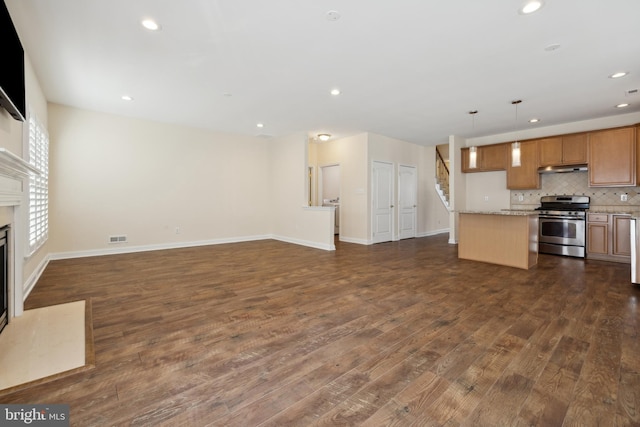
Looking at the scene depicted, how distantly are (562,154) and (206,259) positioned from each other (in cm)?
737

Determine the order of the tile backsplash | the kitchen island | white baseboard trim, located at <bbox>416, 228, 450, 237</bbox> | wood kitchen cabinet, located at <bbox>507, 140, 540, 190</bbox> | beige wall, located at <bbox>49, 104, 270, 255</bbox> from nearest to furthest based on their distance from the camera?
1. the kitchen island
2. beige wall, located at <bbox>49, 104, 270, 255</bbox>
3. the tile backsplash
4. wood kitchen cabinet, located at <bbox>507, 140, 540, 190</bbox>
5. white baseboard trim, located at <bbox>416, 228, 450, 237</bbox>

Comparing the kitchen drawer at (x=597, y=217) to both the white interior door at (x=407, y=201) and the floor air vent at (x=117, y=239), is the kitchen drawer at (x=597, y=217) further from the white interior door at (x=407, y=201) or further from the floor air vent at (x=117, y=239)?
the floor air vent at (x=117, y=239)

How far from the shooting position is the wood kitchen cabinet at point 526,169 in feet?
20.4

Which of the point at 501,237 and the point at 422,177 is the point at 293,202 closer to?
the point at 422,177

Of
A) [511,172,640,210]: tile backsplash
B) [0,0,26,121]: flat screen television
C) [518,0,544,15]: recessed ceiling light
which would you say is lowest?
[511,172,640,210]: tile backsplash

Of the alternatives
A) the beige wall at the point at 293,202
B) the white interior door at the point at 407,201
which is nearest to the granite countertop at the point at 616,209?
the white interior door at the point at 407,201

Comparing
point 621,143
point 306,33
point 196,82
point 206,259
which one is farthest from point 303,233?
point 621,143

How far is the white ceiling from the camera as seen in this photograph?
256 cm

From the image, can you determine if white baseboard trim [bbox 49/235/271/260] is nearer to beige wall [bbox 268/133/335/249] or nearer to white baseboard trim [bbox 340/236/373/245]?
beige wall [bbox 268/133/335/249]

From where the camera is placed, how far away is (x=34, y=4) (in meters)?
2.48

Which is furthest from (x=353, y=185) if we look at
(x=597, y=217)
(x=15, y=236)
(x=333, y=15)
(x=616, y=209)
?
(x=15, y=236)

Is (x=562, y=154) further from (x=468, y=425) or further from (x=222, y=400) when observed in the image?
(x=222, y=400)

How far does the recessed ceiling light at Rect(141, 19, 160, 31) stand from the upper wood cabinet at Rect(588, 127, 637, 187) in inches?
289

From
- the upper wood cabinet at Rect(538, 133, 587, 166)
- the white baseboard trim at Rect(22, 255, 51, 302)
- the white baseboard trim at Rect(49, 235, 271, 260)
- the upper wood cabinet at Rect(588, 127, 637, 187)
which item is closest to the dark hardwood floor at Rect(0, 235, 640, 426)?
the white baseboard trim at Rect(22, 255, 51, 302)
